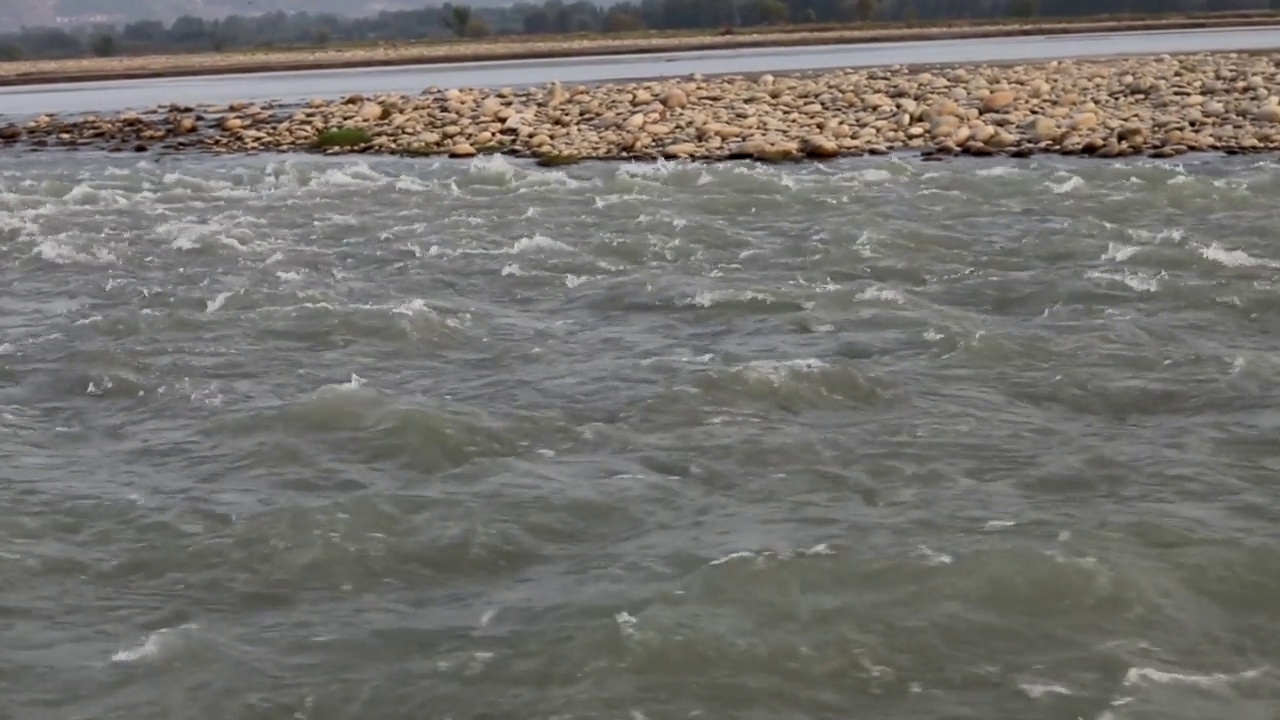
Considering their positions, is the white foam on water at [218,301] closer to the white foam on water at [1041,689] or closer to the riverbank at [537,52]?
the white foam on water at [1041,689]

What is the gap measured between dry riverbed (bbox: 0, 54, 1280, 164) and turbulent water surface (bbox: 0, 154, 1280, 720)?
252 inches

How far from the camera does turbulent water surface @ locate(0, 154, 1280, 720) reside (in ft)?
24.1

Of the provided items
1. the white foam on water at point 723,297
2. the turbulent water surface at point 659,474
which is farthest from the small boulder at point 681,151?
the white foam on water at point 723,297

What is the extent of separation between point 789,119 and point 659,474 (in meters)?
18.7

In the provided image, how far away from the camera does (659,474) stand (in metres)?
9.85

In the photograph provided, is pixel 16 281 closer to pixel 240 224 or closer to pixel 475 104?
pixel 240 224

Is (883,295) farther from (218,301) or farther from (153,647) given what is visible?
(153,647)

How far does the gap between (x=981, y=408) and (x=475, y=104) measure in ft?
75.7

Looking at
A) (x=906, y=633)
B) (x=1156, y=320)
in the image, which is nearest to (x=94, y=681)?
(x=906, y=633)

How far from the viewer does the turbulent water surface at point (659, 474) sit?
734 cm

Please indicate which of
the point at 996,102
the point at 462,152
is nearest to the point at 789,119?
the point at 996,102

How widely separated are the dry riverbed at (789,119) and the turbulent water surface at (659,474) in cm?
640

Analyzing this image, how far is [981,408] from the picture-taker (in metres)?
10.9

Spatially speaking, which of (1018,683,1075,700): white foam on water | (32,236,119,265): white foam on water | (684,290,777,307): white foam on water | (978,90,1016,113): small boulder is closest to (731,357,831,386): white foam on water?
(684,290,777,307): white foam on water
